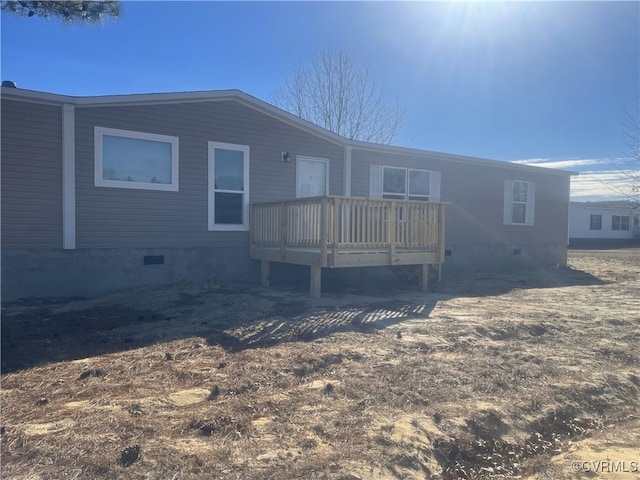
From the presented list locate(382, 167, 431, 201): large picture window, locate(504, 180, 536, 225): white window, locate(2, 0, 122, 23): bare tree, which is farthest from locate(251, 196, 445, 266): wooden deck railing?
locate(504, 180, 536, 225): white window

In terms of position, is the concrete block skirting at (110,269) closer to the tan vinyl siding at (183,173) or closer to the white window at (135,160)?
the tan vinyl siding at (183,173)

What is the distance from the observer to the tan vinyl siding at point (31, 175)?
7.57 metres

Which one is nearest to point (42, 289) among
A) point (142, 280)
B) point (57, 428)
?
point (142, 280)

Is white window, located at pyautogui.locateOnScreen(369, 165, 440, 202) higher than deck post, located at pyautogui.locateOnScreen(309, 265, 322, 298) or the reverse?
higher

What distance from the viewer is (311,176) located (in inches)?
424

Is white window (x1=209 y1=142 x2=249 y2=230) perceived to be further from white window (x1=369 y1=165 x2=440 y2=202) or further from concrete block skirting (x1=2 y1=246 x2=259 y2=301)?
white window (x1=369 y1=165 x2=440 y2=202)

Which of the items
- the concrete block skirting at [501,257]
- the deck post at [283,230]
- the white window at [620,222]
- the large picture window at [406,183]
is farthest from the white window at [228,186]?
the white window at [620,222]

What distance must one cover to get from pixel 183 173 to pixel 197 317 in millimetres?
3633

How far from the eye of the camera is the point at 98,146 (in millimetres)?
8211

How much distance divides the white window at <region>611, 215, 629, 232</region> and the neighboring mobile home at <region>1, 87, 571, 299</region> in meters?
30.1

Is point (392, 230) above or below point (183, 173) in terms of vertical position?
below

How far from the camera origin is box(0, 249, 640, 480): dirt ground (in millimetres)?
2736

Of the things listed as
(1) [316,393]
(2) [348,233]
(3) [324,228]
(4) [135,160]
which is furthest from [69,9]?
(1) [316,393]

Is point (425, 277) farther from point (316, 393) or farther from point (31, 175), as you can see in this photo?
point (31, 175)
